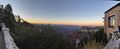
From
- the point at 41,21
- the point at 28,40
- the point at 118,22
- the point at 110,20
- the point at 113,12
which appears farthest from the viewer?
the point at 41,21

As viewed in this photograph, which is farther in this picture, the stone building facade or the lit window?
the lit window

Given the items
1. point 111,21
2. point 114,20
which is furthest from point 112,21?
point 114,20

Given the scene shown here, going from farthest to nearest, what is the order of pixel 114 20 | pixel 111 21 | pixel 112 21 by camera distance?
pixel 111 21
pixel 112 21
pixel 114 20

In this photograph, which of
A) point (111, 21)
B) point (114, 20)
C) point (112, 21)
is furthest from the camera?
point (111, 21)

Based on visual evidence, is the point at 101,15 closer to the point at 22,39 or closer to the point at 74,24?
the point at 74,24

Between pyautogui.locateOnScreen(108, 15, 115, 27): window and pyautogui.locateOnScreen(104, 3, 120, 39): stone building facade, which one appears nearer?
pyautogui.locateOnScreen(104, 3, 120, 39): stone building facade

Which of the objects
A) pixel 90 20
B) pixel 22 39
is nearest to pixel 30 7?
pixel 22 39

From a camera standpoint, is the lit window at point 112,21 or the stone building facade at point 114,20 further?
the lit window at point 112,21

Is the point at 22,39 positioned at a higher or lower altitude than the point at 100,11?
lower

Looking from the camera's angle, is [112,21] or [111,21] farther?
[111,21]

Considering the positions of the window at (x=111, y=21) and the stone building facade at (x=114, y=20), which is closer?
the stone building facade at (x=114, y=20)

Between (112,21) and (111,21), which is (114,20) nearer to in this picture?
(112,21)
